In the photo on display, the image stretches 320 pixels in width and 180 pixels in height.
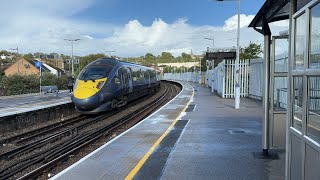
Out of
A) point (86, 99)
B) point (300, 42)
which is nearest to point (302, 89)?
point (300, 42)

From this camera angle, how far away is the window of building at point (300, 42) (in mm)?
4570

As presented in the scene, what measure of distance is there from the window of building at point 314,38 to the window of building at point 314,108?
0.18 metres

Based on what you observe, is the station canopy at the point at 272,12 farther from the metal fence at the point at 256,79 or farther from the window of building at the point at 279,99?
the metal fence at the point at 256,79

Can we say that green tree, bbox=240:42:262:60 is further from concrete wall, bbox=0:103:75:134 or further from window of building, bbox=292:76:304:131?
window of building, bbox=292:76:304:131

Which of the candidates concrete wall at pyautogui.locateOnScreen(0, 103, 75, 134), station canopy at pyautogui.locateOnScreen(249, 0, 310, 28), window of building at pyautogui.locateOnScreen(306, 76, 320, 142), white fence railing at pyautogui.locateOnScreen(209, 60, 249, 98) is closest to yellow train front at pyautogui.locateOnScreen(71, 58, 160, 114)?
concrete wall at pyautogui.locateOnScreen(0, 103, 75, 134)

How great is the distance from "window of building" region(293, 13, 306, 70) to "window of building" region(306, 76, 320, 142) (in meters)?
0.40

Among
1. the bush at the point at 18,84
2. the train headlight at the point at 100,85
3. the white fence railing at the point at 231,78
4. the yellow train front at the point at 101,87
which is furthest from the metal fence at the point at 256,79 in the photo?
the bush at the point at 18,84

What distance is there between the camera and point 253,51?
5003cm

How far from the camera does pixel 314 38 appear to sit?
4.22 metres

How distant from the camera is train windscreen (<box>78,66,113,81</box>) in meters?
19.6

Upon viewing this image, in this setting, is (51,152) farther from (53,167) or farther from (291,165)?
(291,165)

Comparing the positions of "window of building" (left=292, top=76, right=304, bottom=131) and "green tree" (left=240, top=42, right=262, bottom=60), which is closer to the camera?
"window of building" (left=292, top=76, right=304, bottom=131)

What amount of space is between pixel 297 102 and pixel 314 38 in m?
0.92

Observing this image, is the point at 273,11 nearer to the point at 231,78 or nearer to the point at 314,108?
the point at 314,108
